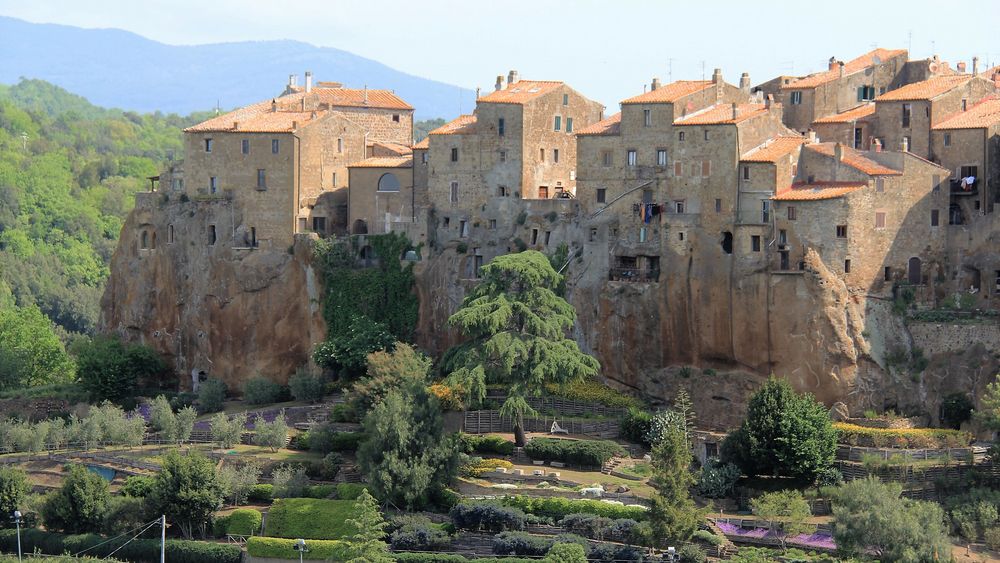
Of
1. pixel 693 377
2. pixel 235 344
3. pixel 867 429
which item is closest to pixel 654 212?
pixel 693 377

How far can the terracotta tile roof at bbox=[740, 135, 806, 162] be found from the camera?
265 ft

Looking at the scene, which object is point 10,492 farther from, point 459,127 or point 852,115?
point 852,115

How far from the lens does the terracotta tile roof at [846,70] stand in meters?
89.9

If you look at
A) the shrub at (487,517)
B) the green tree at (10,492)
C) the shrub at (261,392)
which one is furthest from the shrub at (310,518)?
the shrub at (261,392)

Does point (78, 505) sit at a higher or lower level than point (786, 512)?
lower

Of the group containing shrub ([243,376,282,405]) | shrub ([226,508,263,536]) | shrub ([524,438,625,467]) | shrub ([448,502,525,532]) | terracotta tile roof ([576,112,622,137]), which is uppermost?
terracotta tile roof ([576,112,622,137])

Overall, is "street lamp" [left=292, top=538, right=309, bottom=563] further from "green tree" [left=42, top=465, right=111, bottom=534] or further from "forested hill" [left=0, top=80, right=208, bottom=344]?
"forested hill" [left=0, top=80, right=208, bottom=344]

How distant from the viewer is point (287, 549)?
244ft

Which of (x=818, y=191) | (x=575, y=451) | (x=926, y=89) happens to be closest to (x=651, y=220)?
→ (x=818, y=191)

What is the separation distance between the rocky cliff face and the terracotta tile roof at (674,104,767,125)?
20.3 meters

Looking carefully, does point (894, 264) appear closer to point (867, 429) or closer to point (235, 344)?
point (867, 429)

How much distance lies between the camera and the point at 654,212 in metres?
84.3

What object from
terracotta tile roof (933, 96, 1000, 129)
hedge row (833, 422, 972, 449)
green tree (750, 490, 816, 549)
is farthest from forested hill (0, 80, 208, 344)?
green tree (750, 490, 816, 549)

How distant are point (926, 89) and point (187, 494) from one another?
36754mm
